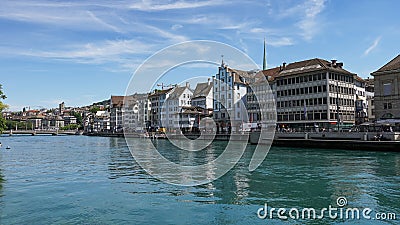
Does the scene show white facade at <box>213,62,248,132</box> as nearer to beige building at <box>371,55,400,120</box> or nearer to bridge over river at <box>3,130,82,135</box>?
beige building at <box>371,55,400,120</box>

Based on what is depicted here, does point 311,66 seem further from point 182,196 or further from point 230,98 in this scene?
point 182,196

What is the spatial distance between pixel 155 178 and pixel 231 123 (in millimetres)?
65998

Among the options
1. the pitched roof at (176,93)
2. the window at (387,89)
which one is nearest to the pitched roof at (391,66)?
the window at (387,89)

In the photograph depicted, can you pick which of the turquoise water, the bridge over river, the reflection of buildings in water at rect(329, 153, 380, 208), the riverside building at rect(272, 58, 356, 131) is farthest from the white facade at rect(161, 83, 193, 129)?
the turquoise water

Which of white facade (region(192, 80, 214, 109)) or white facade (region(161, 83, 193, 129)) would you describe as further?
white facade (region(161, 83, 193, 129))

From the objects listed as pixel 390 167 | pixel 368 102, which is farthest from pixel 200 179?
pixel 368 102

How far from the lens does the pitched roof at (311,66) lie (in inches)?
2640

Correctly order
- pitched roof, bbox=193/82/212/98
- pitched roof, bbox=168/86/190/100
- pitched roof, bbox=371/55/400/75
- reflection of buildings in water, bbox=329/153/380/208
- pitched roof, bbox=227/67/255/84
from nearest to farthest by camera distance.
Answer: reflection of buildings in water, bbox=329/153/380/208 → pitched roof, bbox=371/55/400/75 → pitched roof, bbox=227/67/255/84 → pitched roof, bbox=193/82/212/98 → pitched roof, bbox=168/86/190/100
